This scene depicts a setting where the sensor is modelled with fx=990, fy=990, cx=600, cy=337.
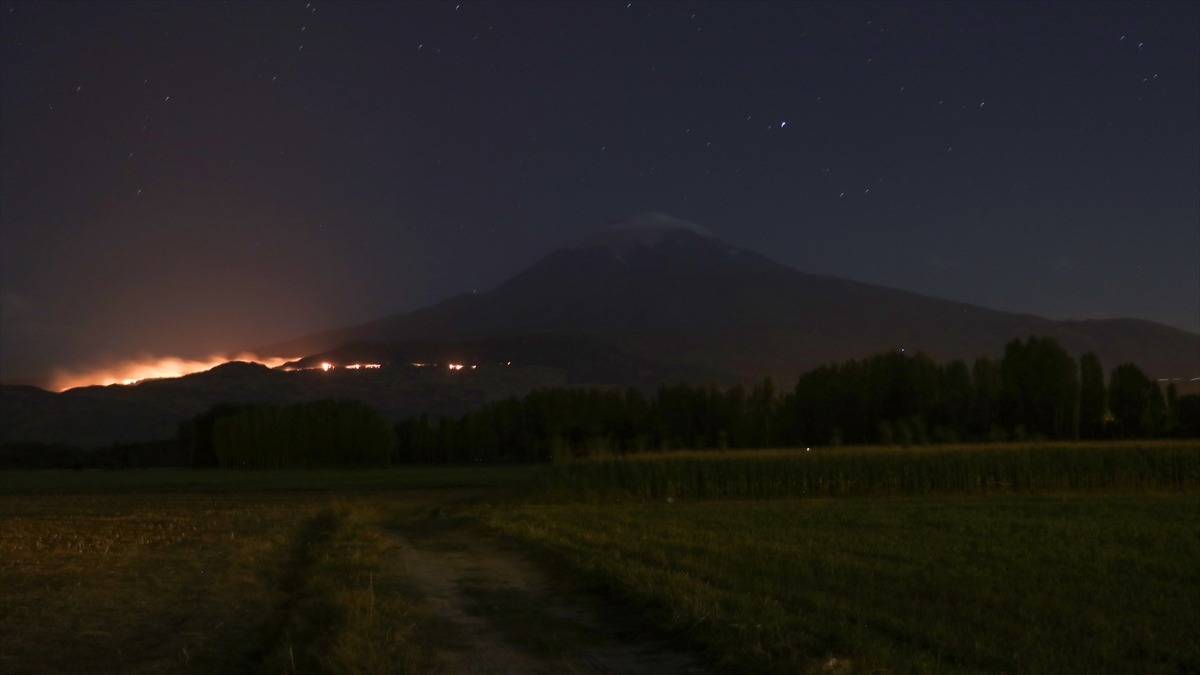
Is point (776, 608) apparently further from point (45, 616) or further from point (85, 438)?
point (85, 438)

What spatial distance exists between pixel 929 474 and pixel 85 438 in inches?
5287

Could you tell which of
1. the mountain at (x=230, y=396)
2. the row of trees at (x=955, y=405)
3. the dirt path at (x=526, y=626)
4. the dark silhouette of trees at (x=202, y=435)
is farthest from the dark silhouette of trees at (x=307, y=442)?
the dirt path at (x=526, y=626)

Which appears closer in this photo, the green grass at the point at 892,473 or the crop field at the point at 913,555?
the crop field at the point at 913,555

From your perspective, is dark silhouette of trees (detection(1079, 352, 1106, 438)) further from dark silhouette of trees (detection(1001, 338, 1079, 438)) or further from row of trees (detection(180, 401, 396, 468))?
row of trees (detection(180, 401, 396, 468))

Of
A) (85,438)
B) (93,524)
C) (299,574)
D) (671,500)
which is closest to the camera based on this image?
(299,574)

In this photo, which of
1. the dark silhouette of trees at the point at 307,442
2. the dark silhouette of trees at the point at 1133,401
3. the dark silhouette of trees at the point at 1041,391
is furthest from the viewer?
the dark silhouette of trees at the point at 307,442

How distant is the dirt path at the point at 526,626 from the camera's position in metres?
9.23

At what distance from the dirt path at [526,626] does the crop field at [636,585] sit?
2.7 inches

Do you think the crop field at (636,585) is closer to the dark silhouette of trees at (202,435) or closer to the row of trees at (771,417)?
the row of trees at (771,417)

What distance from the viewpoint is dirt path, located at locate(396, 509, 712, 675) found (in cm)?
923

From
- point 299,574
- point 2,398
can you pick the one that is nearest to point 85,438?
point 2,398

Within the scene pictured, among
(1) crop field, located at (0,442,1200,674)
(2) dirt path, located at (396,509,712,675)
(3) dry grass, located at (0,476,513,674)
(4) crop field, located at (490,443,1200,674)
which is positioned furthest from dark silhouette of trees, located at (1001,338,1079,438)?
(2) dirt path, located at (396,509,712,675)

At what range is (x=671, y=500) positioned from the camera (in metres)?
36.4

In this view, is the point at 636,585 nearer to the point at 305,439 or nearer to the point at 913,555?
the point at 913,555
